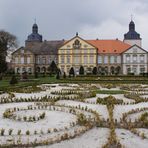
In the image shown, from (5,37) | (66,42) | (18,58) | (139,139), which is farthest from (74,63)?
(139,139)

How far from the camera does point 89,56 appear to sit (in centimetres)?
7306

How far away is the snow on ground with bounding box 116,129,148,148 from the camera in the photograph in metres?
7.87

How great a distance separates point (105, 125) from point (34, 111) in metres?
3.85

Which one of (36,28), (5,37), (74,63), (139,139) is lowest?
(139,139)

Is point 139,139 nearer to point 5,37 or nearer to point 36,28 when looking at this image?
point 5,37

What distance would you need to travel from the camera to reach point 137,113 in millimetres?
12555

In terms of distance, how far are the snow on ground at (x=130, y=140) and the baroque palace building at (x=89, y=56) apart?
62311 mm

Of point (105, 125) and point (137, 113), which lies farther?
point (137, 113)


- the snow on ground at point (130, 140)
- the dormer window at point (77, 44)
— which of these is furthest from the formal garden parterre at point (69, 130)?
the dormer window at point (77, 44)

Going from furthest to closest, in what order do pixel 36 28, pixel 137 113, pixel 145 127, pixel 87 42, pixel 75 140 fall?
pixel 36 28 < pixel 87 42 < pixel 137 113 < pixel 145 127 < pixel 75 140

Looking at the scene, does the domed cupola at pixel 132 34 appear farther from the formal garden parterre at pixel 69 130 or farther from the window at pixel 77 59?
the formal garden parterre at pixel 69 130

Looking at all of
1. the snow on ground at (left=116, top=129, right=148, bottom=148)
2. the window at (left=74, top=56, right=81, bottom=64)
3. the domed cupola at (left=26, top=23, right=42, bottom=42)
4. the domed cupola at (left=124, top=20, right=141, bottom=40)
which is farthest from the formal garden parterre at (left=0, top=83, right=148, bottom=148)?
the domed cupola at (left=124, top=20, right=141, bottom=40)

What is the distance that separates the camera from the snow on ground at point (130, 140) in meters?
7.87

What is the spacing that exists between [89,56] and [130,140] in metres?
65.1
